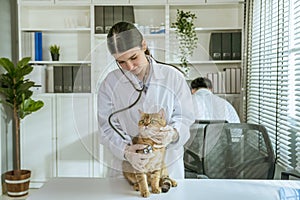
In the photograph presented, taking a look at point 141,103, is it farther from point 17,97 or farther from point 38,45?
point 38,45

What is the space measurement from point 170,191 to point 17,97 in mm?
2595

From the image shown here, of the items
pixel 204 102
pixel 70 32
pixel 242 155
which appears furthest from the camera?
pixel 70 32

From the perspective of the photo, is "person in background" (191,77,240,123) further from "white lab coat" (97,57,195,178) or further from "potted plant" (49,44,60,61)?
"potted plant" (49,44,60,61)

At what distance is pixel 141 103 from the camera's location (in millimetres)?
1255

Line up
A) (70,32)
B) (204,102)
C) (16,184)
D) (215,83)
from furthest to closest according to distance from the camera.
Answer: (70,32), (16,184), (215,83), (204,102)

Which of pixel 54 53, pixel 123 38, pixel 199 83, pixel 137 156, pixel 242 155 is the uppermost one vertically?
pixel 54 53

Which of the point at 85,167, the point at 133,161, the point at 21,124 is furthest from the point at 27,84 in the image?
the point at 133,161

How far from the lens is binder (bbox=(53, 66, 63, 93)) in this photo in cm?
382

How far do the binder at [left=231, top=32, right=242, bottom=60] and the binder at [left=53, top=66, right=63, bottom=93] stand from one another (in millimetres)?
1709

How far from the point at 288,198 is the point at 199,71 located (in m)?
0.55

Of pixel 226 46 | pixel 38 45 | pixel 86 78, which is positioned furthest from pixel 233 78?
pixel 86 78

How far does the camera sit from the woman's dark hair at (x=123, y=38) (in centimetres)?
121

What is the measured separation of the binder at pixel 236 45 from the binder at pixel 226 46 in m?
0.03

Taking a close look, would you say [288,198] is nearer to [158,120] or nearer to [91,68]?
[158,120]
